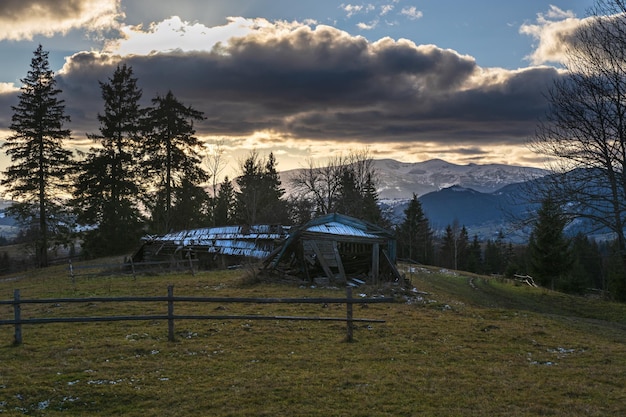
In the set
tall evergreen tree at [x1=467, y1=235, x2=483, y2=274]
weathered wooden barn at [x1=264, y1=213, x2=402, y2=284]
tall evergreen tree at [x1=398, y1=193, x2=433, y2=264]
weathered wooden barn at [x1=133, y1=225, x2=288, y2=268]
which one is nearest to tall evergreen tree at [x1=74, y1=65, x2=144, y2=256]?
weathered wooden barn at [x1=133, y1=225, x2=288, y2=268]

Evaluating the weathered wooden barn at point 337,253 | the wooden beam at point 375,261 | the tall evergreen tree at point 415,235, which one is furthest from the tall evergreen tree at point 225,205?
the wooden beam at point 375,261

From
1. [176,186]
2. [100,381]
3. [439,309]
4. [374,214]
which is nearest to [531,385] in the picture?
[100,381]

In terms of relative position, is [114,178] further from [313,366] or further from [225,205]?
[313,366]

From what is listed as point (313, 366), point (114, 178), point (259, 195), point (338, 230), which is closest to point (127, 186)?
point (114, 178)

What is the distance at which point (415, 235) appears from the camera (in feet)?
243

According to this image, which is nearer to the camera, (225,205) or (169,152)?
(169,152)

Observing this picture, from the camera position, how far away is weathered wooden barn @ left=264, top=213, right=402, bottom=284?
23500 millimetres

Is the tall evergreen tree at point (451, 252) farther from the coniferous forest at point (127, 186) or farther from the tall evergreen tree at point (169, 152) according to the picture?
the tall evergreen tree at point (169, 152)

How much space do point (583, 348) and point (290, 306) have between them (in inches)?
385

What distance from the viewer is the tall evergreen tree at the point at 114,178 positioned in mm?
46594

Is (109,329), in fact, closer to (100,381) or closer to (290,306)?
(100,381)

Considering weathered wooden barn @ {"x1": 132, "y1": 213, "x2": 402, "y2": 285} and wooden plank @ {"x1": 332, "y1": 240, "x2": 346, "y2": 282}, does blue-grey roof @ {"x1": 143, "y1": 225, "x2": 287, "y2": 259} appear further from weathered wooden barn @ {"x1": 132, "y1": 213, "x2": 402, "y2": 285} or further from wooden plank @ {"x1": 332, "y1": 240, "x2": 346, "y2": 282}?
wooden plank @ {"x1": 332, "y1": 240, "x2": 346, "y2": 282}

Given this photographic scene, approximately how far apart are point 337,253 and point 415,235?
52916 millimetres

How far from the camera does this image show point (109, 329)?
13.3 metres
